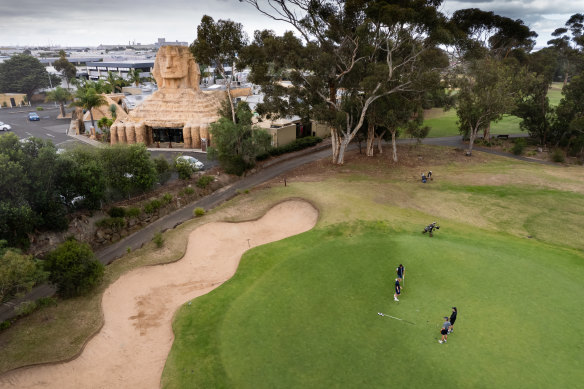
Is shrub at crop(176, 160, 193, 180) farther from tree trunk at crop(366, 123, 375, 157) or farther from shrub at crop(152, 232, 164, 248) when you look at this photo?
tree trunk at crop(366, 123, 375, 157)

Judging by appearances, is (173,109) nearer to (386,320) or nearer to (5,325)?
(5,325)

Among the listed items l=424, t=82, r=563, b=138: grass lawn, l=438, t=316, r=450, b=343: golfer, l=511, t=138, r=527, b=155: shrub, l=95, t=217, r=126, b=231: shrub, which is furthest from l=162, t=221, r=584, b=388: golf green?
l=424, t=82, r=563, b=138: grass lawn

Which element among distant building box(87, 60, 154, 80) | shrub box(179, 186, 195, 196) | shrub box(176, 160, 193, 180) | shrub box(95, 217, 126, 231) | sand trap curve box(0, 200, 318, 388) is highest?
distant building box(87, 60, 154, 80)

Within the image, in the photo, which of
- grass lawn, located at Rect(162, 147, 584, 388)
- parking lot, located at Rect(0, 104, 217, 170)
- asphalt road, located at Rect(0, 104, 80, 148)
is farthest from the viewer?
asphalt road, located at Rect(0, 104, 80, 148)

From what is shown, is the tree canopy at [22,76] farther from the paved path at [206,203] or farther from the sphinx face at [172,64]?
the paved path at [206,203]

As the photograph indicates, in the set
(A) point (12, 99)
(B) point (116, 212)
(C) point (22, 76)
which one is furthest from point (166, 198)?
(C) point (22, 76)

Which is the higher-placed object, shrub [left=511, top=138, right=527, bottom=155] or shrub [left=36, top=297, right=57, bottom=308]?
shrub [left=511, top=138, right=527, bottom=155]
